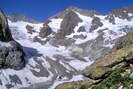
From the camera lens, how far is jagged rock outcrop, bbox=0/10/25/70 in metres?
177

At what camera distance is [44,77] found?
19238cm

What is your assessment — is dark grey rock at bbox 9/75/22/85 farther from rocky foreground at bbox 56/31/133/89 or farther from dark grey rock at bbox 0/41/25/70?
rocky foreground at bbox 56/31/133/89

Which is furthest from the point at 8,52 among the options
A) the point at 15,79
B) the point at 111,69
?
the point at 111,69

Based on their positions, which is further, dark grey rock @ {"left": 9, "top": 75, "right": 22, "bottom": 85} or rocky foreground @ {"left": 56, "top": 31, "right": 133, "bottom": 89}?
dark grey rock @ {"left": 9, "top": 75, "right": 22, "bottom": 85}

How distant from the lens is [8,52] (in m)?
181

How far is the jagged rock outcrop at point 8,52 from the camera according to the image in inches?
6961

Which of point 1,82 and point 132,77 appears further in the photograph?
point 1,82

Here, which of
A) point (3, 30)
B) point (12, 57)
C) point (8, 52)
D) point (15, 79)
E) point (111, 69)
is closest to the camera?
point (111, 69)

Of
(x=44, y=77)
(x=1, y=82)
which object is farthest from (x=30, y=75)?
(x=1, y=82)

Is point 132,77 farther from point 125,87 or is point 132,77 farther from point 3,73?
point 3,73

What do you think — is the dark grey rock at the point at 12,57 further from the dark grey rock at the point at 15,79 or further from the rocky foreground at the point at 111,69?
the rocky foreground at the point at 111,69

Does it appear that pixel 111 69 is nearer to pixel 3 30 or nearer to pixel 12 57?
pixel 12 57

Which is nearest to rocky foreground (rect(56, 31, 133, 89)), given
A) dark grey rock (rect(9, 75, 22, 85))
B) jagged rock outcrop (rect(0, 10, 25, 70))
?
dark grey rock (rect(9, 75, 22, 85))

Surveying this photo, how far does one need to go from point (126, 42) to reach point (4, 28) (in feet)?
532
